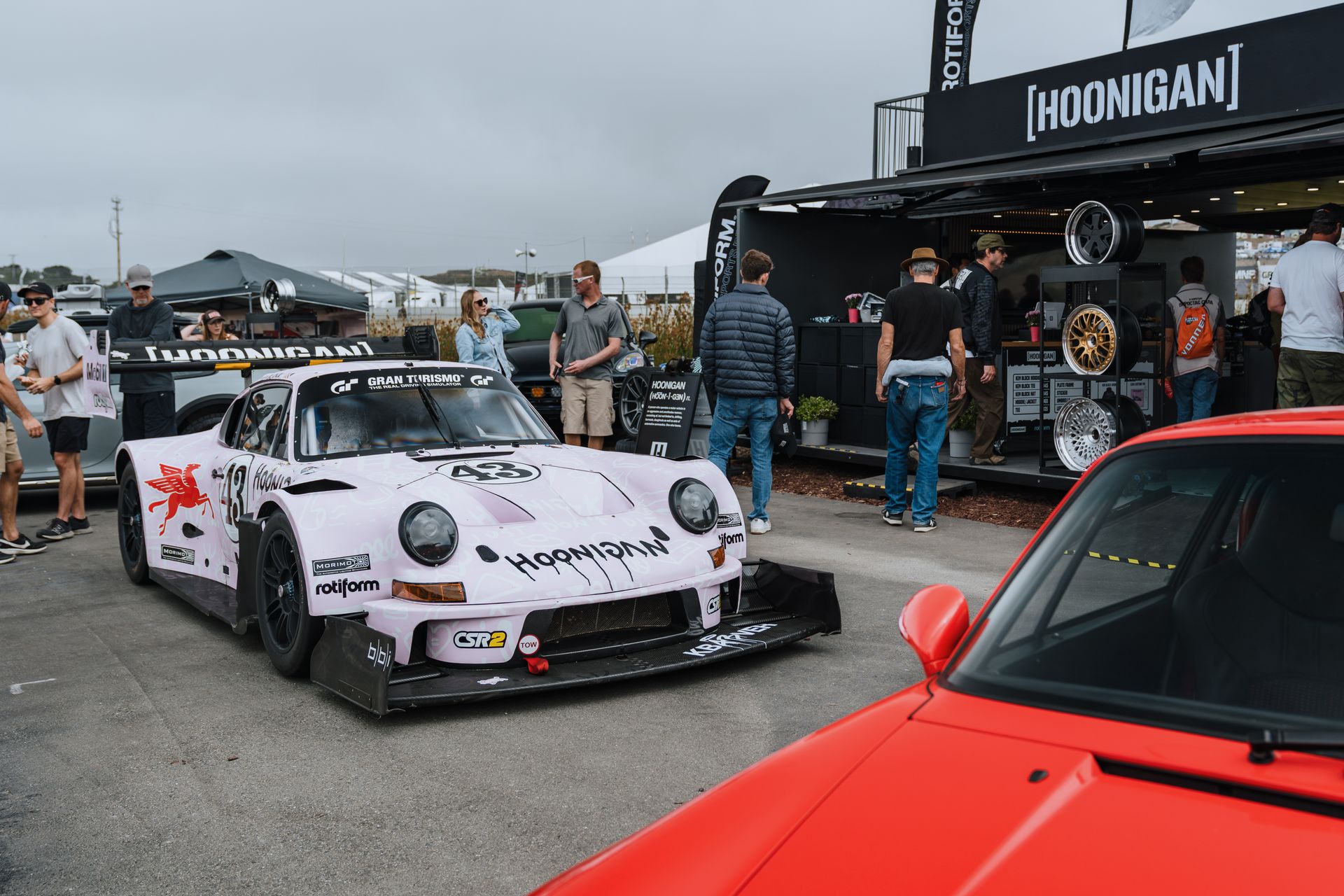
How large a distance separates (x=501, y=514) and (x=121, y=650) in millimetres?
2127

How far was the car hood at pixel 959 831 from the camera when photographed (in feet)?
5.18

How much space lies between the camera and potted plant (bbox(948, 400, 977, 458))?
1087 centimetres

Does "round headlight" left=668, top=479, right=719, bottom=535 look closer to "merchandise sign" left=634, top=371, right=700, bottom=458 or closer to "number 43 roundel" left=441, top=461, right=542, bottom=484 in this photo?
"number 43 roundel" left=441, top=461, right=542, bottom=484

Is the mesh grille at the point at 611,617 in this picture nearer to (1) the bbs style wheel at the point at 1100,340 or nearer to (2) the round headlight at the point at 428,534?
(2) the round headlight at the point at 428,534

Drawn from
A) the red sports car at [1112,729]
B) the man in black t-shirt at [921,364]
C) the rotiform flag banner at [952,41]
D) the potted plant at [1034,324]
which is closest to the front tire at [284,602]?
the red sports car at [1112,729]

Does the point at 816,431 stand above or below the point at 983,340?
below

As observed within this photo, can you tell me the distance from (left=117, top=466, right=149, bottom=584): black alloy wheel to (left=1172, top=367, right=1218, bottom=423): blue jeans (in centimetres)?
787

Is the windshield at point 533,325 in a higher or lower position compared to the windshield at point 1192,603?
higher

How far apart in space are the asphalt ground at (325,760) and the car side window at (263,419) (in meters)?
0.96

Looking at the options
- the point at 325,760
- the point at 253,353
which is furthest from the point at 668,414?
the point at 325,760

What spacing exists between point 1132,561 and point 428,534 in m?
2.93

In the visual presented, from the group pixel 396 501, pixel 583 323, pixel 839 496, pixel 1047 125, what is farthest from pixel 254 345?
pixel 1047 125

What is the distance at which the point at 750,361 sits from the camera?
27.3ft

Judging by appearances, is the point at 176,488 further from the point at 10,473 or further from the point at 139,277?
the point at 139,277
